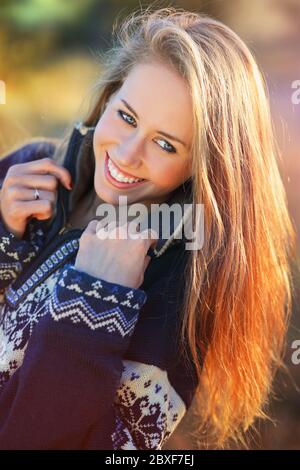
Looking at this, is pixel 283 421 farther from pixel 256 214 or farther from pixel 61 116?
pixel 61 116

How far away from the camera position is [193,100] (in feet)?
4.58

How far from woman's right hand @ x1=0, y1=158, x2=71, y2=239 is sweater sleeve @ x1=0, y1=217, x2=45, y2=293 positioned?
0.02 metres

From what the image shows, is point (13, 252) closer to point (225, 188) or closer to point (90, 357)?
point (90, 357)

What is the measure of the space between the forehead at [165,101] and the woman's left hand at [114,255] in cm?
26

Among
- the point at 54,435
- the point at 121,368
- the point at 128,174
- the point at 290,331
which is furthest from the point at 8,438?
the point at 290,331

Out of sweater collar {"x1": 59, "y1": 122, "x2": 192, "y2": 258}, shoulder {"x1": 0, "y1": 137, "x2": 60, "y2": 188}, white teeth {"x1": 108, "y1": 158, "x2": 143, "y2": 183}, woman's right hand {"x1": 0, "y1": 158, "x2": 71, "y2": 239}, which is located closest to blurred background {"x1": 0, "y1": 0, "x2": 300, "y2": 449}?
shoulder {"x1": 0, "y1": 137, "x2": 60, "y2": 188}

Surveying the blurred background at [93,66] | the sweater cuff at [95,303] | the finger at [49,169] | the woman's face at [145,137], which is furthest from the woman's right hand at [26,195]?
the blurred background at [93,66]

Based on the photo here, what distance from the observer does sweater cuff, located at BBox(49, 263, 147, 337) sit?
1290 mm

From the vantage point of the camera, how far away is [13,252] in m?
1.53

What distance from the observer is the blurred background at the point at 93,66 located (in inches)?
95.1

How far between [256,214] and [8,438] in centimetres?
76

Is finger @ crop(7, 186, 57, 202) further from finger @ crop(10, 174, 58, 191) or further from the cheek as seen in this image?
the cheek

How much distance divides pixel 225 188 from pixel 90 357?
0.50 meters

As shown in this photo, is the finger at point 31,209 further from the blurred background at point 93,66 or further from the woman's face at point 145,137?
the blurred background at point 93,66
